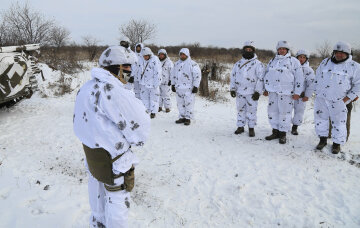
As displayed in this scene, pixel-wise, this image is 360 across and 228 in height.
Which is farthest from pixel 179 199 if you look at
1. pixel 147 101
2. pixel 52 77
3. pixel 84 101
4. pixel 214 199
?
pixel 52 77

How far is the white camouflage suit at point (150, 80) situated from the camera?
7246mm

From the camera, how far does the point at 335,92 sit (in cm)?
473

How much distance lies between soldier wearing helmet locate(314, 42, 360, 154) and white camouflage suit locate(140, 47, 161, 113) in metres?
4.09

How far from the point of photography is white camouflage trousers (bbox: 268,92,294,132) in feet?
17.8

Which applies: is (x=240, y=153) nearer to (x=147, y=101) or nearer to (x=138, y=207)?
(x=138, y=207)

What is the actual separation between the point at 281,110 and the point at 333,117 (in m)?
0.98

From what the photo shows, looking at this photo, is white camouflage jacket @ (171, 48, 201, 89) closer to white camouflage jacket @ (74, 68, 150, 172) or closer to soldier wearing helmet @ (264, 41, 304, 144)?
soldier wearing helmet @ (264, 41, 304, 144)

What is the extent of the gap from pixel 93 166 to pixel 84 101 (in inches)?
23.4

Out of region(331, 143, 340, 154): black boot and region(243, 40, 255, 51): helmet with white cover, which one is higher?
region(243, 40, 255, 51): helmet with white cover

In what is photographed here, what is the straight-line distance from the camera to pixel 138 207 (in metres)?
3.42

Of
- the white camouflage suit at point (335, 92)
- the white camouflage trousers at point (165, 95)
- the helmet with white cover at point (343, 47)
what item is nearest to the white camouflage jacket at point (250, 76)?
the white camouflage suit at point (335, 92)

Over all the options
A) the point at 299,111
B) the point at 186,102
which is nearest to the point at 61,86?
the point at 186,102

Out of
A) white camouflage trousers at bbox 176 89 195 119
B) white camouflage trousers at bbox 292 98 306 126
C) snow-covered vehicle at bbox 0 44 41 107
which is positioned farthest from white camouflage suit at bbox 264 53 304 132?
snow-covered vehicle at bbox 0 44 41 107

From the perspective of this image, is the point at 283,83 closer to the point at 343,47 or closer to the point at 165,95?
the point at 343,47
